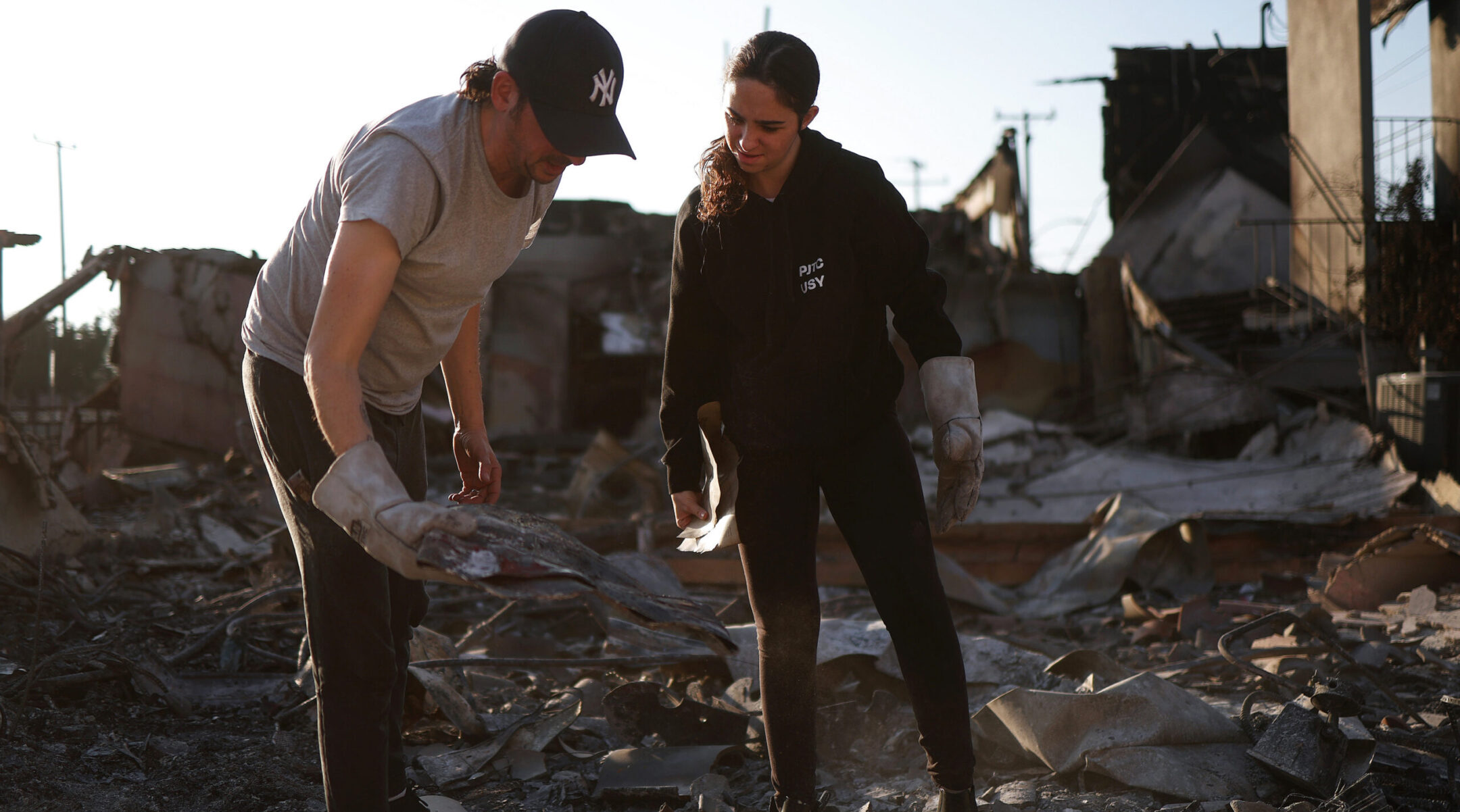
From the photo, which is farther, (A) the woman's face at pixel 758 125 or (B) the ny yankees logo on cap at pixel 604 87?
(A) the woman's face at pixel 758 125

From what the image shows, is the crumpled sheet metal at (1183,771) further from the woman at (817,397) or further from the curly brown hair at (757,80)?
the curly brown hair at (757,80)

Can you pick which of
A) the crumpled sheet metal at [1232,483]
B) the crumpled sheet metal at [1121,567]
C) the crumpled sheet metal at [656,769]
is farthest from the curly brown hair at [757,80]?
the crumpled sheet metal at [1232,483]

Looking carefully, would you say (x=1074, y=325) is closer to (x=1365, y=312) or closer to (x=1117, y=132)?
(x=1365, y=312)

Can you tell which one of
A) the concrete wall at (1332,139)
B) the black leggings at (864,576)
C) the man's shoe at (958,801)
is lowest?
the man's shoe at (958,801)

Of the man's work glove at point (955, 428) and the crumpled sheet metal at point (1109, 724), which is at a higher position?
the man's work glove at point (955, 428)

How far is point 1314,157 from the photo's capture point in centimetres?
1169

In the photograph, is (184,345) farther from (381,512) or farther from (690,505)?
(381,512)

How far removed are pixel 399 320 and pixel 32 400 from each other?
1502 cm

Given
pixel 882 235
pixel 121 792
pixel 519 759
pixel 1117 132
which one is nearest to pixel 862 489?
pixel 882 235

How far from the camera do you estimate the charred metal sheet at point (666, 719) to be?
11.0ft

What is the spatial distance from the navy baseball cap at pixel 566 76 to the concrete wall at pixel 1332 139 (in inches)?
412

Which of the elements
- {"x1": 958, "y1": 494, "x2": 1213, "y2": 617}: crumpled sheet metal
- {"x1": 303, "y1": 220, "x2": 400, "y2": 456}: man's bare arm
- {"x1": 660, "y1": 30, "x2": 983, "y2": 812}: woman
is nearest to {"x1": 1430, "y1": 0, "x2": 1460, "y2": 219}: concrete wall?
{"x1": 958, "y1": 494, "x2": 1213, "y2": 617}: crumpled sheet metal

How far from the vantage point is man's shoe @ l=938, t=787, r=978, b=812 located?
7.45 ft

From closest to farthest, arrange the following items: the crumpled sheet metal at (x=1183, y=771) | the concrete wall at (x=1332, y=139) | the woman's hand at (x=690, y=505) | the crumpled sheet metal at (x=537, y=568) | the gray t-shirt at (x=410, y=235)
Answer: the crumpled sheet metal at (x=537, y=568), the gray t-shirt at (x=410, y=235), the woman's hand at (x=690, y=505), the crumpled sheet metal at (x=1183, y=771), the concrete wall at (x=1332, y=139)
